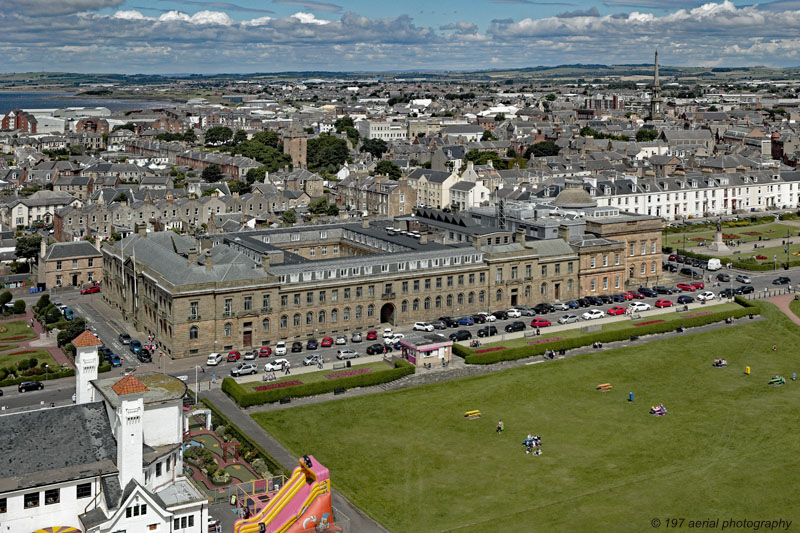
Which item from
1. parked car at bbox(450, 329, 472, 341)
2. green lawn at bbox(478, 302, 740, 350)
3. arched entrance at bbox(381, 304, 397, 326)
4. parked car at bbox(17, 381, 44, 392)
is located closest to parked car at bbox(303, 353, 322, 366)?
arched entrance at bbox(381, 304, 397, 326)

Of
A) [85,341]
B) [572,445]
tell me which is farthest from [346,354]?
[85,341]

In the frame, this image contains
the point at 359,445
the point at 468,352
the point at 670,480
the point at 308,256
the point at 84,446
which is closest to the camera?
the point at 84,446

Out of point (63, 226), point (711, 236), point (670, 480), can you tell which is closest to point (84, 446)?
point (670, 480)

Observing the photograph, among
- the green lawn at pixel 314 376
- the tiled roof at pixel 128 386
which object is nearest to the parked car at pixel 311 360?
the green lawn at pixel 314 376

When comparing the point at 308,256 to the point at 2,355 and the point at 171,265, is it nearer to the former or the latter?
the point at 171,265

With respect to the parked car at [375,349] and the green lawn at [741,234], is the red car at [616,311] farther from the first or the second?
A: the green lawn at [741,234]

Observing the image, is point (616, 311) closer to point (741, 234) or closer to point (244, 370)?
point (244, 370)
